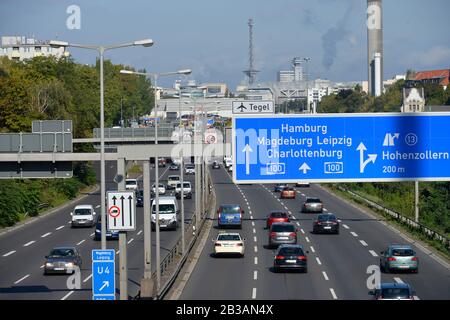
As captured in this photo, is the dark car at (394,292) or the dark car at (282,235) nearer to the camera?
the dark car at (394,292)

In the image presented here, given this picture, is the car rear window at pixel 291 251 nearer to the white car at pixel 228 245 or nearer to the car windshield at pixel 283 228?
the white car at pixel 228 245

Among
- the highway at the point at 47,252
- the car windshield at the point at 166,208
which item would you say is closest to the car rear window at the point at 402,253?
the highway at the point at 47,252

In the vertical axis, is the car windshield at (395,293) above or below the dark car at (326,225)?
above

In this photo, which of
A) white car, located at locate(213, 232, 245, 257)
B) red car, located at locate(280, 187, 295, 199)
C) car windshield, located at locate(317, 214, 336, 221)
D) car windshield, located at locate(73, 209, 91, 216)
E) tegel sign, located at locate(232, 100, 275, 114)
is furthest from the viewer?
red car, located at locate(280, 187, 295, 199)

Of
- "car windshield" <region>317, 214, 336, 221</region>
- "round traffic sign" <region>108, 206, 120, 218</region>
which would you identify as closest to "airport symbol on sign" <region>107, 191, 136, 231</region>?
"round traffic sign" <region>108, 206, 120, 218</region>

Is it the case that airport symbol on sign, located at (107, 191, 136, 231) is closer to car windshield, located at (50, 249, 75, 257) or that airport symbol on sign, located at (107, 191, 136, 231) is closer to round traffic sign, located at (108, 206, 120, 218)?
round traffic sign, located at (108, 206, 120, 218)

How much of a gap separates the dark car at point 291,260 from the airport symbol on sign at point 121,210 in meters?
18.4

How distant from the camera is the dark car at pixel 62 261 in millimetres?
39000

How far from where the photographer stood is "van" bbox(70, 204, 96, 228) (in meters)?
62.1

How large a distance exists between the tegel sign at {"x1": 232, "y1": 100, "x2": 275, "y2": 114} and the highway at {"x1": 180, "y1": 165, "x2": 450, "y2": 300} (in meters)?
9.04

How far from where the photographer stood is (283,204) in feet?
263

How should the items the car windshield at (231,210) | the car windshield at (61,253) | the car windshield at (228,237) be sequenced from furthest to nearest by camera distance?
1. the car windshield at (231,210)
2. the car windshield at (228,237)
3. the car windshield at (61,253)

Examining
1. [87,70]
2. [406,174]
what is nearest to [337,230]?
[406,174]
